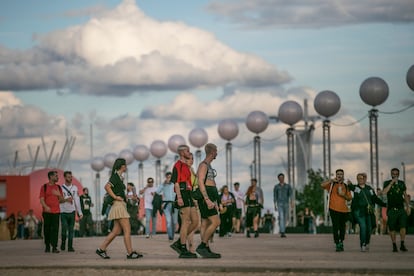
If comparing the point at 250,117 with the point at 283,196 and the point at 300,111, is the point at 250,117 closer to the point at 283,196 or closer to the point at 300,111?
the point at 300,111

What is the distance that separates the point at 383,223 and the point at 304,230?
3888mm

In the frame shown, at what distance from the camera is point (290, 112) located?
47938 mm

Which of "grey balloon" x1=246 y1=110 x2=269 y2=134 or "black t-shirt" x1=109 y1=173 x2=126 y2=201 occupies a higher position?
"grey balloon" x1=246 y1=110 x2=269 y2=134

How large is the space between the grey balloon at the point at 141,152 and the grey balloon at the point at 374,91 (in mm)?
32761

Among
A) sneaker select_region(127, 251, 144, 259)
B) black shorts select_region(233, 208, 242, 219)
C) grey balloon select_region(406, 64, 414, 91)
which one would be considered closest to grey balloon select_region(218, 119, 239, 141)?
black shorts select_region(233, 208, 242, 219)

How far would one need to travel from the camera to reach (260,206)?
35.4 meters

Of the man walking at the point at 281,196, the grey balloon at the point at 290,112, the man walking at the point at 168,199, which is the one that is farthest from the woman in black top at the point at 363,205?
the grey balloon at the point at 290,112

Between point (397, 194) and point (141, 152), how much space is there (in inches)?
1943

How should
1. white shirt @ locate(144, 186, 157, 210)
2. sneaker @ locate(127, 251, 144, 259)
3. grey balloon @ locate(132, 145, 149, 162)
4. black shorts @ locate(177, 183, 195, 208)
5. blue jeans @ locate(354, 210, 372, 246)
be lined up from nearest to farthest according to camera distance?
black shorts @ locate(177, 183, 195, 208) → sneaker @ locate(127, 251, 144, 259) → blue jeans @ locate(354, 210, 372, 246) → white shirt @ locate(144, 186, 157, 210) → grey balloon @ locate(132, 145, 149, 162)

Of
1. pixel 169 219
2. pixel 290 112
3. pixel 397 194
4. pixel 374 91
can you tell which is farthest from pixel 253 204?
pixel 290 112

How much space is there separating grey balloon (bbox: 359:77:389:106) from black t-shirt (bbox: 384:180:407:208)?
56.6 ft

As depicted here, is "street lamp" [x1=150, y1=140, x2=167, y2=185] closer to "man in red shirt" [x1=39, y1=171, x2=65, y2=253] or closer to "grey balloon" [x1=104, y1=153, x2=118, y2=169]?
"grey balloon" [x1=104, y1=153, x2=118, y2=169]

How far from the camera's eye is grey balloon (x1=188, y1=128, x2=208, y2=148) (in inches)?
2324

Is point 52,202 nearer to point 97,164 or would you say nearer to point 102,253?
point 102,253
